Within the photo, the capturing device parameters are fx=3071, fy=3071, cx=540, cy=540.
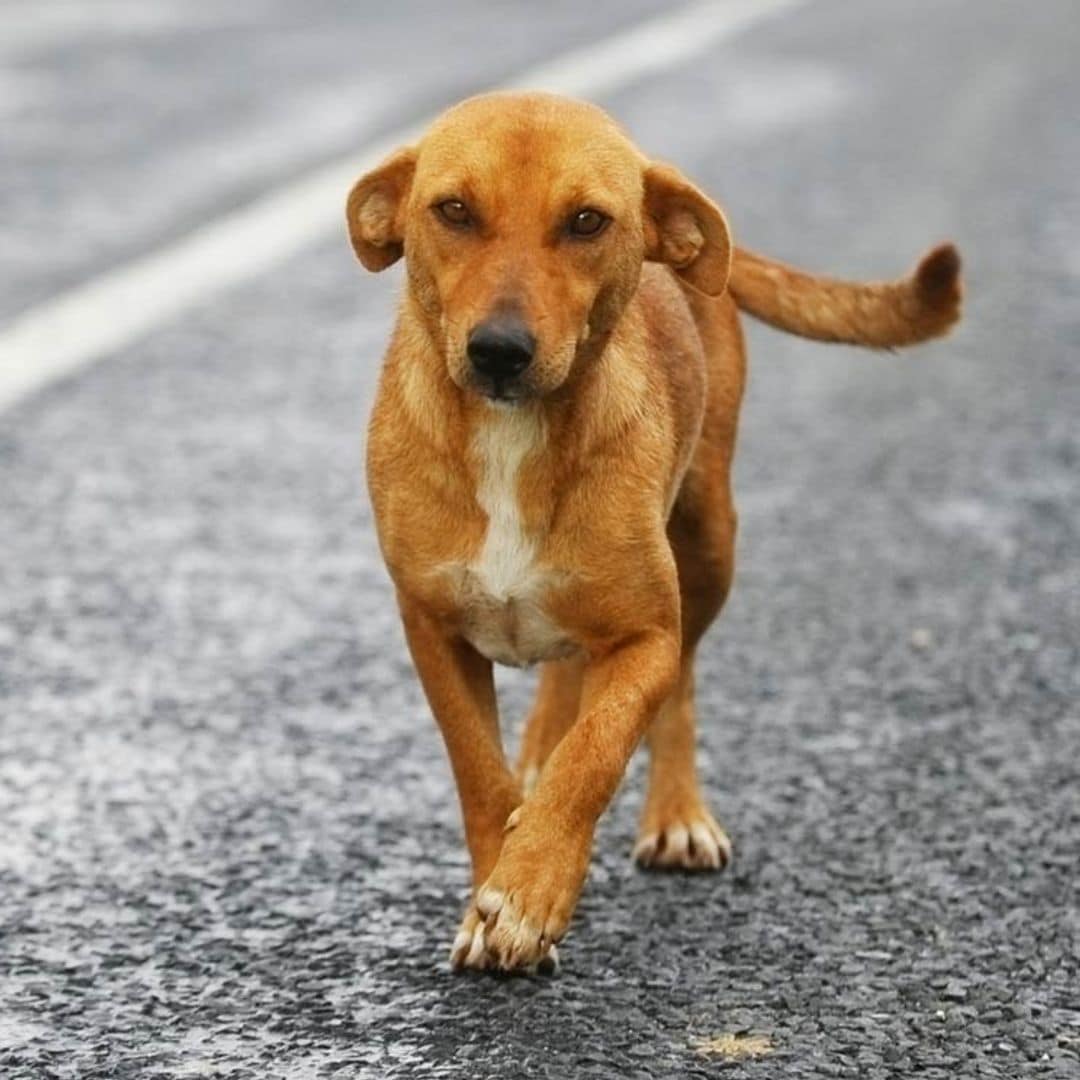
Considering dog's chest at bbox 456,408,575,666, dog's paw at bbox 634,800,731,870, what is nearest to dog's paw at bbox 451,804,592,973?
dog's chest at bbox 456,408,575,666

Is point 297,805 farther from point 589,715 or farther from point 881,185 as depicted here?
point 881,185

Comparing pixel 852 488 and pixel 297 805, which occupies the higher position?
pixel 852 488

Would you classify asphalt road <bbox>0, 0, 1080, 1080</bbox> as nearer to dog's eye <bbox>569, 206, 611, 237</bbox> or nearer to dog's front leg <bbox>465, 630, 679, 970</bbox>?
dog's front leg <bbox>465, 630, 679, 970</bbox>

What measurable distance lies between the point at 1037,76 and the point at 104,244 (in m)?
5.99

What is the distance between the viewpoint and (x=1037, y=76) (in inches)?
587

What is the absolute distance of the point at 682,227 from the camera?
479 cm

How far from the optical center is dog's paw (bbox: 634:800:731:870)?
521cm

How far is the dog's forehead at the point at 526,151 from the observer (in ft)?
14.7

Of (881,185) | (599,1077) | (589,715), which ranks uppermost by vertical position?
(881,185)

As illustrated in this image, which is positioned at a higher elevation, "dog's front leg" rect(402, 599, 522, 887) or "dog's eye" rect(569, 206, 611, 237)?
"dog's eye" rect(569, 206, 611, 237)

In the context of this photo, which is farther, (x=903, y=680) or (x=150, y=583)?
(x=150, y=583)

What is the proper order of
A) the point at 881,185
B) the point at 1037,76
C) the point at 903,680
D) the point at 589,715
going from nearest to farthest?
the point at 589,715, the point at 903,680, the point at 881,185, the point at 1037,76

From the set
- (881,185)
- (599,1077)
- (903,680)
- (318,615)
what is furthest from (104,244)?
(599,1077)

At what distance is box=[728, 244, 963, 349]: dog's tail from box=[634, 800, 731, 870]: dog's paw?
1065 mm
